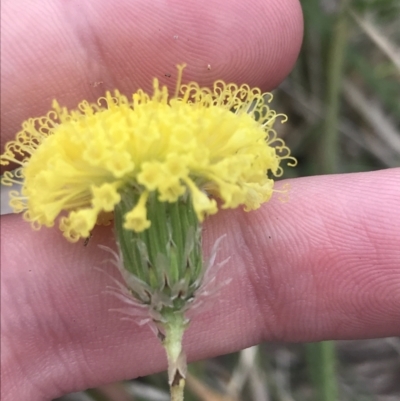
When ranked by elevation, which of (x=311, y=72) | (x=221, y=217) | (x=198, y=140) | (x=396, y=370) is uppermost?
(x=311, y=72)

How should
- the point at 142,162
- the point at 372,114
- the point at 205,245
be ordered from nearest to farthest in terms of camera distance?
1. the point at 142,162
2. the point at 205,245
3. the point at 372,114

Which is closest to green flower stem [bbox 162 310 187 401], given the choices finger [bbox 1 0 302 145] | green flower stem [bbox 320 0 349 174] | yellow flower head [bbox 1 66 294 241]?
yellow flower head [bbox 1 66 294 241]

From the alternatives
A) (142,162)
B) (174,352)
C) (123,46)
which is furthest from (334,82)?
(174,352)

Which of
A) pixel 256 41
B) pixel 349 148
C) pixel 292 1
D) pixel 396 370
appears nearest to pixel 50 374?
pixel 256 41

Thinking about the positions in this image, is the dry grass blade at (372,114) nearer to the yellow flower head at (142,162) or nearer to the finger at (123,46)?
the finger at (123,46)

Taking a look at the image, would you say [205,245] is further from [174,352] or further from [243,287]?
[174,352]

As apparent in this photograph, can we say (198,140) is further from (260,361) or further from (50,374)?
(260,361)
